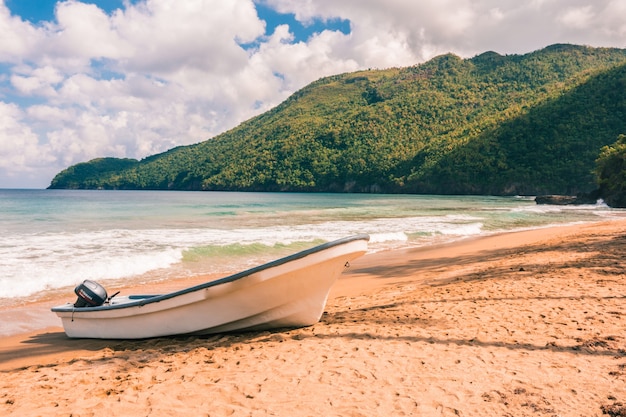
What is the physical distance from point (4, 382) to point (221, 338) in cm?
246

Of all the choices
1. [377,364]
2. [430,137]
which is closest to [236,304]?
[377,364]

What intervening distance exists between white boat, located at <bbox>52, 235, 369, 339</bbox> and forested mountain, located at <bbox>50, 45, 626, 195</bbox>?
87387 mm

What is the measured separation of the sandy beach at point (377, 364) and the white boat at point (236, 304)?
0.19 metres

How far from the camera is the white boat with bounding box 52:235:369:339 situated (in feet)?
17.3

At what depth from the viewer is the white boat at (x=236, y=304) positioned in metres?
5.26

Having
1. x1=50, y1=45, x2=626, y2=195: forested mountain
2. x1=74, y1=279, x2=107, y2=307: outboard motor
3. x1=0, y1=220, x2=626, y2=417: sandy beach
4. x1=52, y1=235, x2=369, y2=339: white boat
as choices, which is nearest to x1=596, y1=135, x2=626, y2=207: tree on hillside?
x1=50, y1=45, x2=626, y2=195: forested mountain

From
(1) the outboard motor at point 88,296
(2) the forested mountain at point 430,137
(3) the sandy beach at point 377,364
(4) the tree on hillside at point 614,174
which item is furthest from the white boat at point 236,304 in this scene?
(2) the forested mountain at point 430,137

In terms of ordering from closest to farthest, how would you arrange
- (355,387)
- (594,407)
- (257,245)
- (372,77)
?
(594,407) → (355,387) → (257,245) → (372,77)

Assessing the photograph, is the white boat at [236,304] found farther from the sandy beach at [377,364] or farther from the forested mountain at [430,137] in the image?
the forested mountain at [430,137]

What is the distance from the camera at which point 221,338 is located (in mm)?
5867

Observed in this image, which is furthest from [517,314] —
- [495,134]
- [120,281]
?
[495,134]

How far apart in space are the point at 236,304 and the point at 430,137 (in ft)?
416

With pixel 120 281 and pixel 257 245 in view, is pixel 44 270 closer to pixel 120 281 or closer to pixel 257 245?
pixel 120 281

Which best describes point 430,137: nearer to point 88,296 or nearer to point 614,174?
point 614,174
